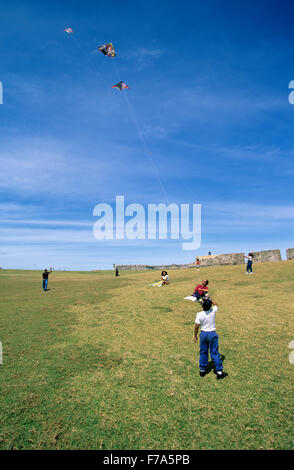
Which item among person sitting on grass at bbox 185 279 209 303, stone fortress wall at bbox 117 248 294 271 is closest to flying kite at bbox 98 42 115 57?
person sitting on grass at bbox 185 279 209 303

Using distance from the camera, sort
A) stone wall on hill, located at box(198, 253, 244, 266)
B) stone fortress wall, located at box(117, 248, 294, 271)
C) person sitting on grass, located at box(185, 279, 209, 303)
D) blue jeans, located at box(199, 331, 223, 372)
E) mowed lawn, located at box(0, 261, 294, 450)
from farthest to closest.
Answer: stone wall on hill, located at box(198, 253, 244, 266) → stone fortress wall, located at box(117, 248, 294, 271) → person sitting on grass, located at box(185, 279, 209, 303) → blue jeans, located at box(199, 331, 223, 372) → mowed lawn, located at box(0, 261, 294, 450)

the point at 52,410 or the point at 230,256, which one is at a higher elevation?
the point at 230,256

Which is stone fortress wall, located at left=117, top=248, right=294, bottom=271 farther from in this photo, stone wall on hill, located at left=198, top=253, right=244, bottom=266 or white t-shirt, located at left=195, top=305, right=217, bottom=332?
white t-shirt, located at left=195, top=305, right=217, bottom=332

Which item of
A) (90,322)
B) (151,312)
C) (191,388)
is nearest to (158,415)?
(191,388)

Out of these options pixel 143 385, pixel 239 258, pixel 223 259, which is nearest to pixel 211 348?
pixel 143 385

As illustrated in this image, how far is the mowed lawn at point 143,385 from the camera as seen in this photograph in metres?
4.89

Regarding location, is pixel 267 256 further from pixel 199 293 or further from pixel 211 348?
pixel 211 348

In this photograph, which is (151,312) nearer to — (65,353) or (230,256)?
(65,353)

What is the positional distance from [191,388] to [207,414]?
3.63 feet

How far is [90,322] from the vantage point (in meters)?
13.0

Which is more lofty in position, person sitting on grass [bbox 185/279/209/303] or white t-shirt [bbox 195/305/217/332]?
white t-shirt [bbox 195/305/217/332]

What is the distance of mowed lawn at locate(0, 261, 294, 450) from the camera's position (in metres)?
4.89

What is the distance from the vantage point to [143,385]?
677cm
